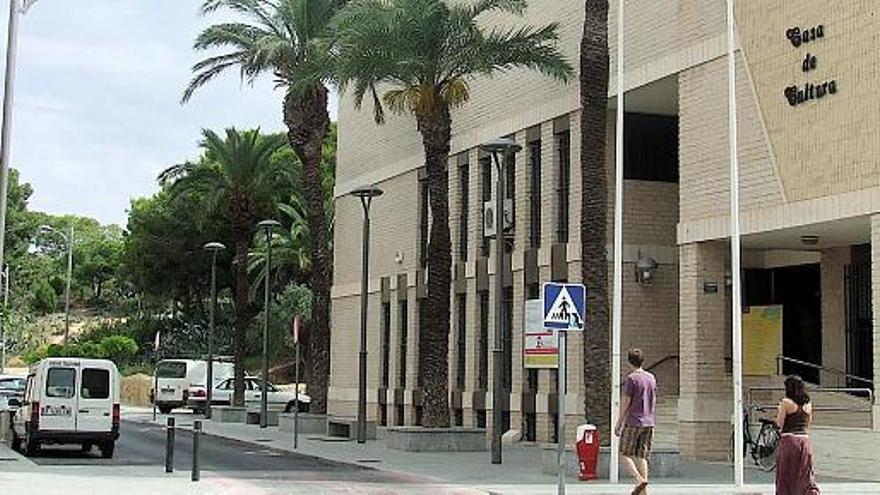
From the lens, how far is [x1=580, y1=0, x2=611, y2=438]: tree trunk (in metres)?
23.0

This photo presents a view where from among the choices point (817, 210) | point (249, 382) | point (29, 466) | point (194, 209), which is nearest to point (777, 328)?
point (817, 210)

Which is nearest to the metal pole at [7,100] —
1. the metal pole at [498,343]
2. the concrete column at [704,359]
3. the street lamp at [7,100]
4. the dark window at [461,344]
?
the street lamp at [7,100]

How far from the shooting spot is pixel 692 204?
87.8 ft

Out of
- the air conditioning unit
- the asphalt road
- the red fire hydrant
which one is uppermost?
the air conditioning unit

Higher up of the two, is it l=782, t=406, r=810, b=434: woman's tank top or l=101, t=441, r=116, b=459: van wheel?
l=782, t=406, r=810, b=434: woman's tank top

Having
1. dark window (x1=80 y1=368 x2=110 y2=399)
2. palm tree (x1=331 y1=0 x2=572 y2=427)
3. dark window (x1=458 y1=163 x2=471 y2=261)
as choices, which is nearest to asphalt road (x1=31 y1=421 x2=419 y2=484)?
dark window (x1=80 y1=368 x2=110 y2=399)

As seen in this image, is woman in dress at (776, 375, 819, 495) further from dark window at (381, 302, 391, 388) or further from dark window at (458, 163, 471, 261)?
dark window at (381, 302, 391, 388)

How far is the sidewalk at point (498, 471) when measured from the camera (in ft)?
64.2

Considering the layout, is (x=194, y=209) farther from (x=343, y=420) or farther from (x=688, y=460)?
(x=688, y=460)

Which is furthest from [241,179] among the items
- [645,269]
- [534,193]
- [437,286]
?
[645,269]

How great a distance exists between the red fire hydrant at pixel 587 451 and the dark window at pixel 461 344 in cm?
1503

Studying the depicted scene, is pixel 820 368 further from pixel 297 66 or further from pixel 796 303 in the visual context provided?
pixel 297 66

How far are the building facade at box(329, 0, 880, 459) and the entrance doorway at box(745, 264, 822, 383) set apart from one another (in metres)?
→ 0.05

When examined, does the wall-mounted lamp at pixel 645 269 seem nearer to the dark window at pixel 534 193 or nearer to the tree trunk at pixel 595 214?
the dark window at pixel 534 193
